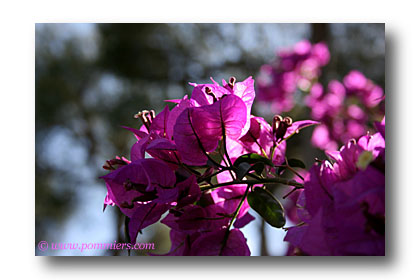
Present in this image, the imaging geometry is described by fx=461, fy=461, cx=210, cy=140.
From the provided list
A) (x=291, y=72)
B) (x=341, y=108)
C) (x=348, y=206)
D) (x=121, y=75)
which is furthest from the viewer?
(x=121, y=75)

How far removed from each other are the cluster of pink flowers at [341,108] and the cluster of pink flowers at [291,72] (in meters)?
0.09

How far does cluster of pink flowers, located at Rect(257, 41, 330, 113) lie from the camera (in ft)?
6.93

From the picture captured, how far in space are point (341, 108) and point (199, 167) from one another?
1.60 metres

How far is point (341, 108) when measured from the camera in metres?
2.05

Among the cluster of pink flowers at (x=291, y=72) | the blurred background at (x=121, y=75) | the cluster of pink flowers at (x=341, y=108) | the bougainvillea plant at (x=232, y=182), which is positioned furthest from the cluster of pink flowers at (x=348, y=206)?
the cluster of pink flowers at (x=291, y=72)

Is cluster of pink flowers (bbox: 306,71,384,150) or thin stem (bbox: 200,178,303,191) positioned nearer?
thin stem (bbox: 200,178,303,191)

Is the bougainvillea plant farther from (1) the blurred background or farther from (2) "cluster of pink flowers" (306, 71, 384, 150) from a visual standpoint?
(2) "cluster of pink flowers" (306, 71, 384, 150)

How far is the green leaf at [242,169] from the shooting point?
1.69ft

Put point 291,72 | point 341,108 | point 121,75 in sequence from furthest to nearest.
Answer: point 121,75, point 291,72, point 341,108

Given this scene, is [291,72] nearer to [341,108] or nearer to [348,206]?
[341,108]

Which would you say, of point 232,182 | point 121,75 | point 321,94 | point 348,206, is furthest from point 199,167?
point 121,75

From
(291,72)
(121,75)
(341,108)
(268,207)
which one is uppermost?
(121,75)

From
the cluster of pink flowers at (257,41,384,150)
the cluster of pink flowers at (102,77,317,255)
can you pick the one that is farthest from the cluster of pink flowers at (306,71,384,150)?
the cluster of pink flowers at (102,77,317,255)

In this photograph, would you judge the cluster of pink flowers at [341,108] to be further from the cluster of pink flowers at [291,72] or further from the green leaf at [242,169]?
the green leaf at [242,169]
